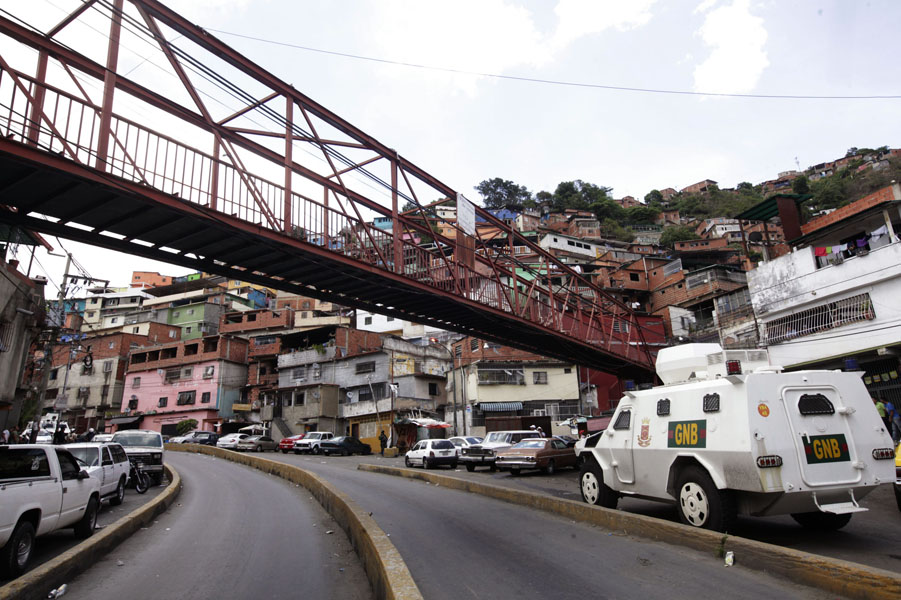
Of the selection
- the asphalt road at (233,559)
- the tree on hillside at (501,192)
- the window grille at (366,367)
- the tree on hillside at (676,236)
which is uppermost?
the tree on hillside at (501,192)

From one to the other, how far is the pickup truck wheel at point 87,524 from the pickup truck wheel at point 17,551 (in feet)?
7.34

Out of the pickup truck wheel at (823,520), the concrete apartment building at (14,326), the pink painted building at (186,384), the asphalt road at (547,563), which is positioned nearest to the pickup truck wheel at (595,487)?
the asphalt road at (547,563)

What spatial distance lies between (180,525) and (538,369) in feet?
103

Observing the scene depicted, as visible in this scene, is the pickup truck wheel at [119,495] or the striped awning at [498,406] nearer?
the pickup truck wheel at [119,495]

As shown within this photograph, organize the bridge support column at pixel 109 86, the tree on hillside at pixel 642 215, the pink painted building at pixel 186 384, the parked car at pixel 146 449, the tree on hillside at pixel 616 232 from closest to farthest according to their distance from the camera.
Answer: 1. the bridge support column at pixel 109 86
2. the parked car at pixel 146 449
3. the pink painted building at pixel 186 384
4. the tree on hillside at pixel 616 232
5. the tree on hillside at pixel 642 215

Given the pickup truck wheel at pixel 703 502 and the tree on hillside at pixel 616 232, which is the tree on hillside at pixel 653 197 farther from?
the pickup truck wheel at pixel 703 502

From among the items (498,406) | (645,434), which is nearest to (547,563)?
(645,434)

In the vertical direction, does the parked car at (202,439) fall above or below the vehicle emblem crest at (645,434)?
above

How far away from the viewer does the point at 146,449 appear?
1661 cm

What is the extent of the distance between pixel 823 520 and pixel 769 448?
2.10 m

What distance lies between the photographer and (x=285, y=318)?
59.5 metres

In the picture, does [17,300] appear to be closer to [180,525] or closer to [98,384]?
[180,525]

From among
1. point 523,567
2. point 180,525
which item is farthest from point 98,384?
point 523,567

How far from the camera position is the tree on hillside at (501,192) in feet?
349
